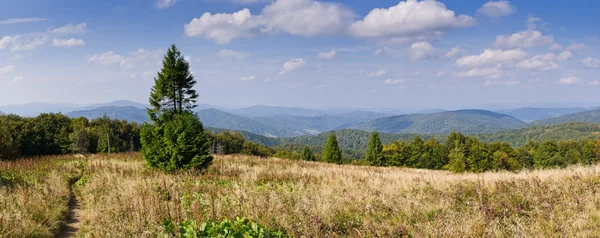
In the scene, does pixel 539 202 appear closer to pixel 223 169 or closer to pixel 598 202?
pixel 598 202

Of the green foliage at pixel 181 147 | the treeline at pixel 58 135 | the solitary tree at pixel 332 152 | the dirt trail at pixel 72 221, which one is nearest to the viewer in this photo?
the dirt trail at pixel 72 221

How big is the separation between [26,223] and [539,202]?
1034 centimetres

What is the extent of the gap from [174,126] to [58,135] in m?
58.3

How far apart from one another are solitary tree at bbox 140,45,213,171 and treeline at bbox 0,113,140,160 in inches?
613

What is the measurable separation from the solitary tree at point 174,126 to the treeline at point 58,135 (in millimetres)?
15567

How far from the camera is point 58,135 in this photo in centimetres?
5628

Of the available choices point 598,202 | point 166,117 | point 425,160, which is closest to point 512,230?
point 598,202

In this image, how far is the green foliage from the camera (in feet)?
44.1

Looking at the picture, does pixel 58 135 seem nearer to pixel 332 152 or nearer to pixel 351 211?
pixel 332 152

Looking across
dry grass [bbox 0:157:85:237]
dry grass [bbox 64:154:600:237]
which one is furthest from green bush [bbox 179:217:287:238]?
dry grass [bbox 0:157:85:237]

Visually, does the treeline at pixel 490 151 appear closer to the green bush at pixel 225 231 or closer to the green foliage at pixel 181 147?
the green foliage at pixel 181 147

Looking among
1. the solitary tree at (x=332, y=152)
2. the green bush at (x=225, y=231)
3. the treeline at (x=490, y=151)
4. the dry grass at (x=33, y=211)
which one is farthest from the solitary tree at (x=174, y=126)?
the treeline at (x=490, y=151)

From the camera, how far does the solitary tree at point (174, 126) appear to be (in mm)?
13539

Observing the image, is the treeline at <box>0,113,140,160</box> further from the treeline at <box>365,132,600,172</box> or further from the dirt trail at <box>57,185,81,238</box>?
the treeline at <box>365,132,600,172</box>
